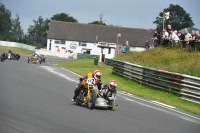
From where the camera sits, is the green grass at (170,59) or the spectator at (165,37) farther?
the spectator at (165,37)

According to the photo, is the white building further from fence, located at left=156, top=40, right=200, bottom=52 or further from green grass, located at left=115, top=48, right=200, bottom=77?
fence, located at left=156, top=40, right=200, bottom=52

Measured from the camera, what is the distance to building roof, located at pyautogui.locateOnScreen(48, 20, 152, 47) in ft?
310

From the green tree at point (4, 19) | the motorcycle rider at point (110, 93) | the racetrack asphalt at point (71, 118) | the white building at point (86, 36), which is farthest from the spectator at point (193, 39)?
the white building at point (86, 36)

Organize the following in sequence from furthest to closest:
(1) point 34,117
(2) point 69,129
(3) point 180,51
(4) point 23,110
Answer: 1. (3) point 180,51
2. (4) point 23,110
3. (1) point 34,117
4. (2) point 69,129

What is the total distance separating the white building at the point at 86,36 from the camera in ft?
308

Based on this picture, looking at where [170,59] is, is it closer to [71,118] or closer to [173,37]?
[173,37]

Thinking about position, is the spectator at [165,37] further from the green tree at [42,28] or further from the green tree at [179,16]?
the green tree at [42,28]

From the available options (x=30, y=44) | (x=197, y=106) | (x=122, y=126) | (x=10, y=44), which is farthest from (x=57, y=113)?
(x=30, y=44)

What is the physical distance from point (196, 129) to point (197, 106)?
6.64 m

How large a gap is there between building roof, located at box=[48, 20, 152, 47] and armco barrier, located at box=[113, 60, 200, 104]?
65790mm

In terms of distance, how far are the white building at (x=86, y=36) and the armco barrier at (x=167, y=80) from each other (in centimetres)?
6516

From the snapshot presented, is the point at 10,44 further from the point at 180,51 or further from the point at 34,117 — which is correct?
the point at 34,117

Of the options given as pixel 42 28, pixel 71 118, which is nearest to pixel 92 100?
pixel 71 118

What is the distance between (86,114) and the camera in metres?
12.3
